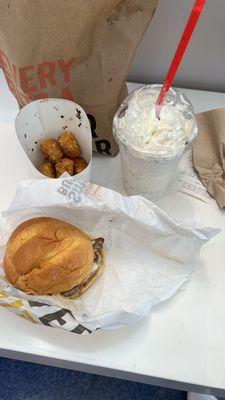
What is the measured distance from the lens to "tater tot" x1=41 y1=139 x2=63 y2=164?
538 millimetres

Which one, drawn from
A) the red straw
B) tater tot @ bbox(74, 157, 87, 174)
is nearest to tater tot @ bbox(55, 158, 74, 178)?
tater tot @ bbox(74, 157, 87, 174)

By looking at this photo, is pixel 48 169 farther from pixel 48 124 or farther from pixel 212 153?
pixel 212 153

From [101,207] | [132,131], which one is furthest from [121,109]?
[101,207]

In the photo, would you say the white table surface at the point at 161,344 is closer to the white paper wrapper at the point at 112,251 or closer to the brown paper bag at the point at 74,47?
the white paper wrapper at the point at 112,251

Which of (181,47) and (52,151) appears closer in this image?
(181,47)

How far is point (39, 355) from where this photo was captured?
432mm

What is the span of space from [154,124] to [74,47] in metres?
0.14

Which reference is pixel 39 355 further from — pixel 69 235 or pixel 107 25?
pixel 107 25

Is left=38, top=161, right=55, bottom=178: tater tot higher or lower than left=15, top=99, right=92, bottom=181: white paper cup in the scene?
lower

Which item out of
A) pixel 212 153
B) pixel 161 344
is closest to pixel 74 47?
pixel 212 153

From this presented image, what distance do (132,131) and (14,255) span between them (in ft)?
0.71

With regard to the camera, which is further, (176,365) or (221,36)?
(221,36)

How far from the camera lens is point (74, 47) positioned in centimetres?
48

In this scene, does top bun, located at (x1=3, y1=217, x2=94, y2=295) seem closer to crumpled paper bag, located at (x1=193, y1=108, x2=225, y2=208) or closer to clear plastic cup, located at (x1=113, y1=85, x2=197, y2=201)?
clear plastic cup, located at (x1=113, y1=85, x2=197, y2=201)
